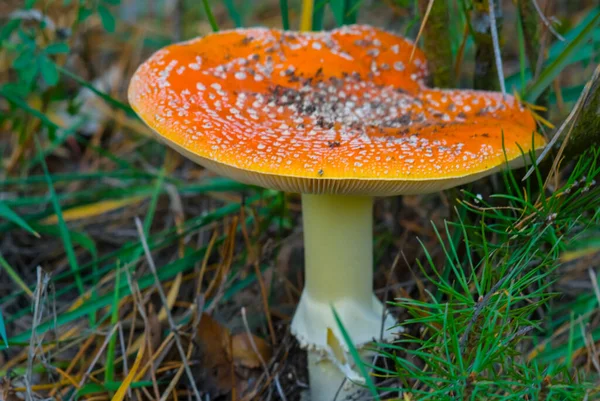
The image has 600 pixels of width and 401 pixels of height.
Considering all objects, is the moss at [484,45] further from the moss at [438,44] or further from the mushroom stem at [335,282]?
the mushroom stem at [335,282]

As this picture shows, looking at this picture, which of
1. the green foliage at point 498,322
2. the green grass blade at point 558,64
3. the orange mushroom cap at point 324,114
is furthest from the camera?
the green grass blade at point 558,64

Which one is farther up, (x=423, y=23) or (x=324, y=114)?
(x=423, y=23)

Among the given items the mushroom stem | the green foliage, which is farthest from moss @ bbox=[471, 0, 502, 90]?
the mushroom stem

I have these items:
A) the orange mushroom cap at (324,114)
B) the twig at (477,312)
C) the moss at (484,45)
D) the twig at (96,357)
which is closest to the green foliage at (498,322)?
the twig at (477,312)

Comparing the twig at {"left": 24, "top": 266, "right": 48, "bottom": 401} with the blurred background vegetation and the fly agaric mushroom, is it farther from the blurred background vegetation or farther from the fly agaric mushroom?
the fly agaric mushroom

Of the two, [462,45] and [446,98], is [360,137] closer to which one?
[446,98]

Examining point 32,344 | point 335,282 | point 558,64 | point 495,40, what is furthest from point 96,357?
point 558,64

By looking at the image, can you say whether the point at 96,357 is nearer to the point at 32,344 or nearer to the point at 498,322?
the point at 32,344

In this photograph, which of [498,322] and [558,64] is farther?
[558,64]
